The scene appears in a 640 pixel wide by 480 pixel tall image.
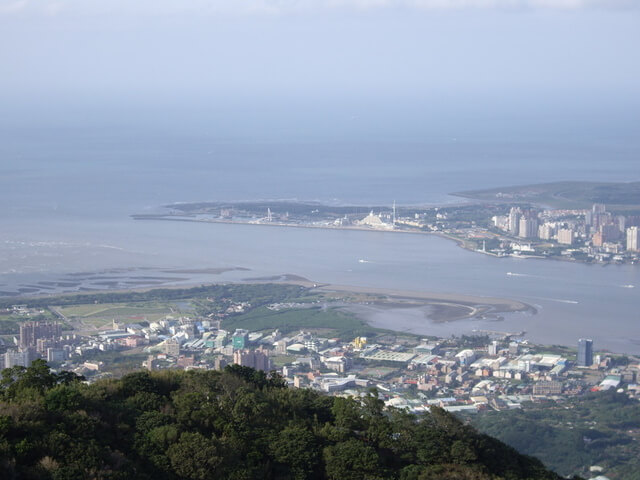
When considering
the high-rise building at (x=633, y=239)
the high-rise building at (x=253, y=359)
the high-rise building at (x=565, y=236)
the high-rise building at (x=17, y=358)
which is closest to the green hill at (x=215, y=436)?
the high-rise building at (x=253, y=359)

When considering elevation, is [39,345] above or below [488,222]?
below

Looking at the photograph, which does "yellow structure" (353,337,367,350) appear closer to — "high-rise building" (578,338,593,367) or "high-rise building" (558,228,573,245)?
"high-rise building" (578,338,593,367)

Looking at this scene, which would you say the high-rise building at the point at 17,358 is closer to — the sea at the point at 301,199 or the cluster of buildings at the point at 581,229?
the sea at the point at 301,199

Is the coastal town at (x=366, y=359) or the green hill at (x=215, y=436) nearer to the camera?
the green hill at (x=215, y=436)

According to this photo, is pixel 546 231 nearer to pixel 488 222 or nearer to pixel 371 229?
pixel 488 222

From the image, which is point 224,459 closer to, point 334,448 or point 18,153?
point 334,448

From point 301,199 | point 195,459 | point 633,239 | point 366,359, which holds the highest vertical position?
point 301,199

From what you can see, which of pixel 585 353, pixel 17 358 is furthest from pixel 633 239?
pixel 17 358
